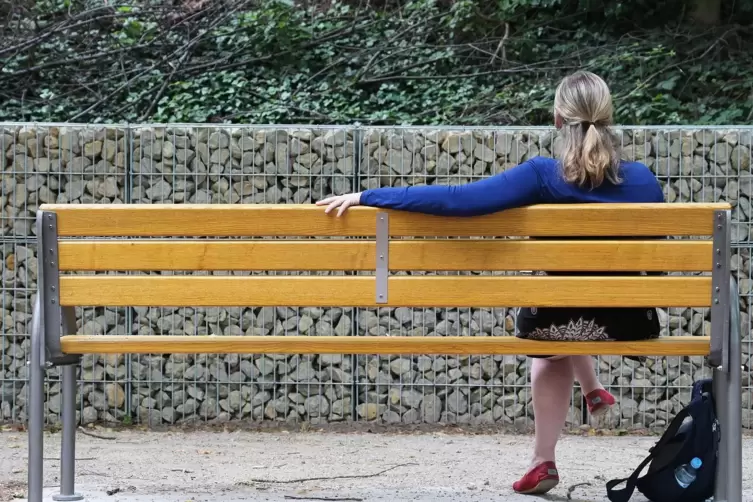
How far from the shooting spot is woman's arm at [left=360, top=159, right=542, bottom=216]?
355cm

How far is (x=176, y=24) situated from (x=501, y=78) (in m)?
3.49

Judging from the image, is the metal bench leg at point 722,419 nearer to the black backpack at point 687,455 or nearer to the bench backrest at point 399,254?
the black backpack at point 687,455

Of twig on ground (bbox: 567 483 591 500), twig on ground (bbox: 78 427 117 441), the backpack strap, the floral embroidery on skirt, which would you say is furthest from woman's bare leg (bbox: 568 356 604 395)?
twig on ground (bbox: 78 427 117 441)

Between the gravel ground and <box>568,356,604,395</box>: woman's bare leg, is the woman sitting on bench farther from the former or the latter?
the gravel ground

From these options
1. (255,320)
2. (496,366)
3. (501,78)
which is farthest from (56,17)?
(496,366)

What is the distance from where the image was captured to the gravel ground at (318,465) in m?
4.62

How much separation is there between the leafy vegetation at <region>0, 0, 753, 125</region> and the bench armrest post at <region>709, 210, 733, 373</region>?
5.96 metres

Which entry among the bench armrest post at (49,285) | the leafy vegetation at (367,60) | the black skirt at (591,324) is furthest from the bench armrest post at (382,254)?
the leafy vegetation at (367,60)

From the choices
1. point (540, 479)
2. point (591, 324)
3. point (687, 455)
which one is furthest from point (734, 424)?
point (540, 479)

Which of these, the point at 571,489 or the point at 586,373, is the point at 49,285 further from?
the point at 571,489

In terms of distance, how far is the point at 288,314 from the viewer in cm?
677

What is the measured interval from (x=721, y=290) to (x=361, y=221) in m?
1.29

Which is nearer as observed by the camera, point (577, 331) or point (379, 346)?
point (379, 346)

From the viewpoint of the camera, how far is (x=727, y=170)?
6633 mm
